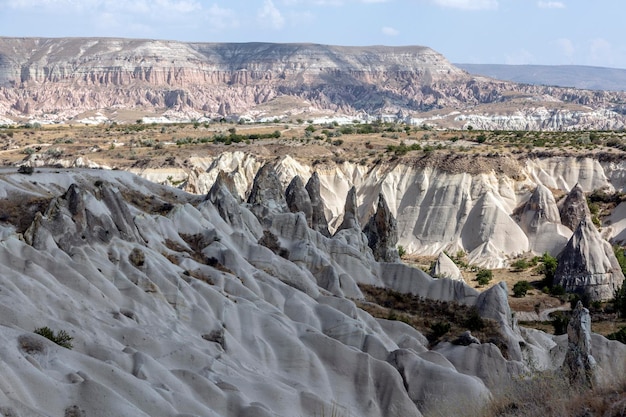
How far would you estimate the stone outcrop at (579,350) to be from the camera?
66.3 feet

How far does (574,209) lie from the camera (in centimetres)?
6134

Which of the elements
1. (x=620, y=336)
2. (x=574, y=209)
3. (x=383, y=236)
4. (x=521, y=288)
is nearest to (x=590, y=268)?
(x=521, y=288)

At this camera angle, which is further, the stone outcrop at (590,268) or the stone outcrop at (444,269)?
the stone outcrop at (444,269)

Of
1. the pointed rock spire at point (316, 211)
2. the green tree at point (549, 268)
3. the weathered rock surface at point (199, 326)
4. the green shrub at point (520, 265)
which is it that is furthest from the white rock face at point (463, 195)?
the weathered rock surface at point (199, 326)

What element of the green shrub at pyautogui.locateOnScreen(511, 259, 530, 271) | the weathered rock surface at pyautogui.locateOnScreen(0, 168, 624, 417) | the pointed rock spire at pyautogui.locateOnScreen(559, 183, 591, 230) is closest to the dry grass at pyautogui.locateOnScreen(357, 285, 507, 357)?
the weathered rock surface at pyautogui.locateOnScreen(0, 168, 624, 417)

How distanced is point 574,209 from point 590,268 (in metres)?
13.1

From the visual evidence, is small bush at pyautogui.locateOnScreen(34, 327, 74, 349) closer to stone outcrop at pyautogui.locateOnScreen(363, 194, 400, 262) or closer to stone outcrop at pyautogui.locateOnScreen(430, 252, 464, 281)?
stone outcrop at pyautogui.locateOnScreen(363, 194, 400, 262)

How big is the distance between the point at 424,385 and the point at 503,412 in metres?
9.71

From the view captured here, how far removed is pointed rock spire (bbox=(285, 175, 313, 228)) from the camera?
4603 centimetres

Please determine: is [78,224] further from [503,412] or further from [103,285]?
[503,412]

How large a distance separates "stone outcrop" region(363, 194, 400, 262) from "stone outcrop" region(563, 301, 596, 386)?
21.5 meters

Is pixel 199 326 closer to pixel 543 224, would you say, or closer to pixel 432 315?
pixel 432 315

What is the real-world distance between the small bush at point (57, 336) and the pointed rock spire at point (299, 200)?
2649 centimetres

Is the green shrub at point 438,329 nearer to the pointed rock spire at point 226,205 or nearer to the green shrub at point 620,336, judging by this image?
the green shrub at point 620,336
